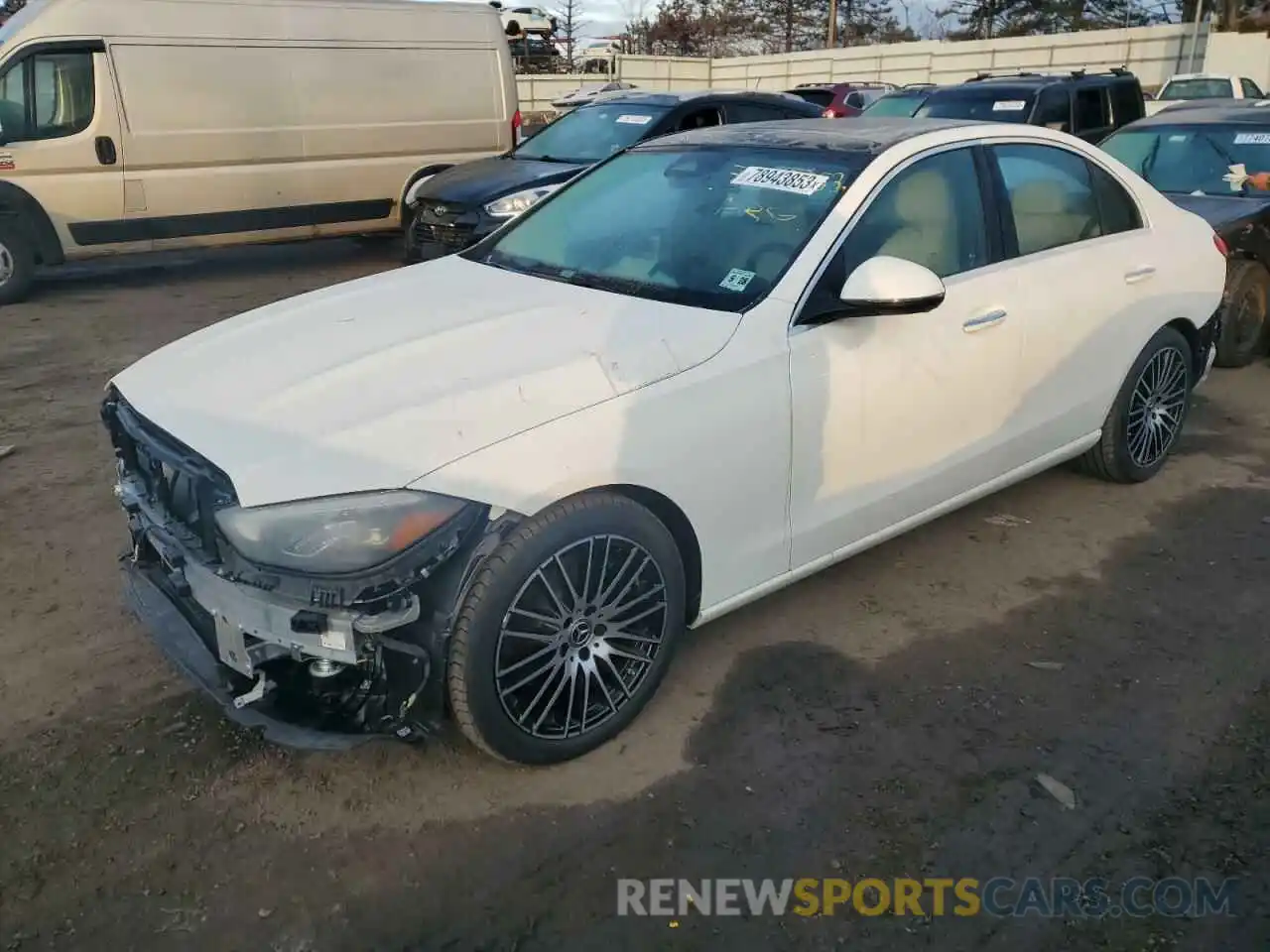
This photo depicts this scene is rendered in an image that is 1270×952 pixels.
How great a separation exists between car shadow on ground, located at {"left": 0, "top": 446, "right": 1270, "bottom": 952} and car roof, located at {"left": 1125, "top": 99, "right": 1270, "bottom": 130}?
5312 millimetres

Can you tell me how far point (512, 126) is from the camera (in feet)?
38.5

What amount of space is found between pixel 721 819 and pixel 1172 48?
3433cm

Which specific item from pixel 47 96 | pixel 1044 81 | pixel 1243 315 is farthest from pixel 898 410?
pixel 1044 81

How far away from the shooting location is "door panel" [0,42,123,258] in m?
8.82

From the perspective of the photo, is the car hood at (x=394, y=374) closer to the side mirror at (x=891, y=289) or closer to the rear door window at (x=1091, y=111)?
the side mirror at (x=891, y=289)

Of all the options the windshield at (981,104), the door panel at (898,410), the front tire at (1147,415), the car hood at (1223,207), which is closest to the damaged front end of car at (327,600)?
the door panel at (898,410)

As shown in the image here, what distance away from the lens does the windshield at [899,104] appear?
12523 mm

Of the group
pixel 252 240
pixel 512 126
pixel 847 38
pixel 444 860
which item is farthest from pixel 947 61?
pixel 444 860

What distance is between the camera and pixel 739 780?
9.73ft

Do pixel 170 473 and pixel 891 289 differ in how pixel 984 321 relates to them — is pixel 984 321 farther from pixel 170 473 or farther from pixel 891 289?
pixel 170 473

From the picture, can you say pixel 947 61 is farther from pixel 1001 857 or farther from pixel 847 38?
pixel 1001 857

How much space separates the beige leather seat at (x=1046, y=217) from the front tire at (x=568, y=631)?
81.0 inches

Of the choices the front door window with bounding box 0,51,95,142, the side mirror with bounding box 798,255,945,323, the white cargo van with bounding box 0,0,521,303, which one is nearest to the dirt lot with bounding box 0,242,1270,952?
the side mirror with bounding box 798,255,945,323

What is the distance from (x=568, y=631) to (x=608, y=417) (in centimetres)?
59
